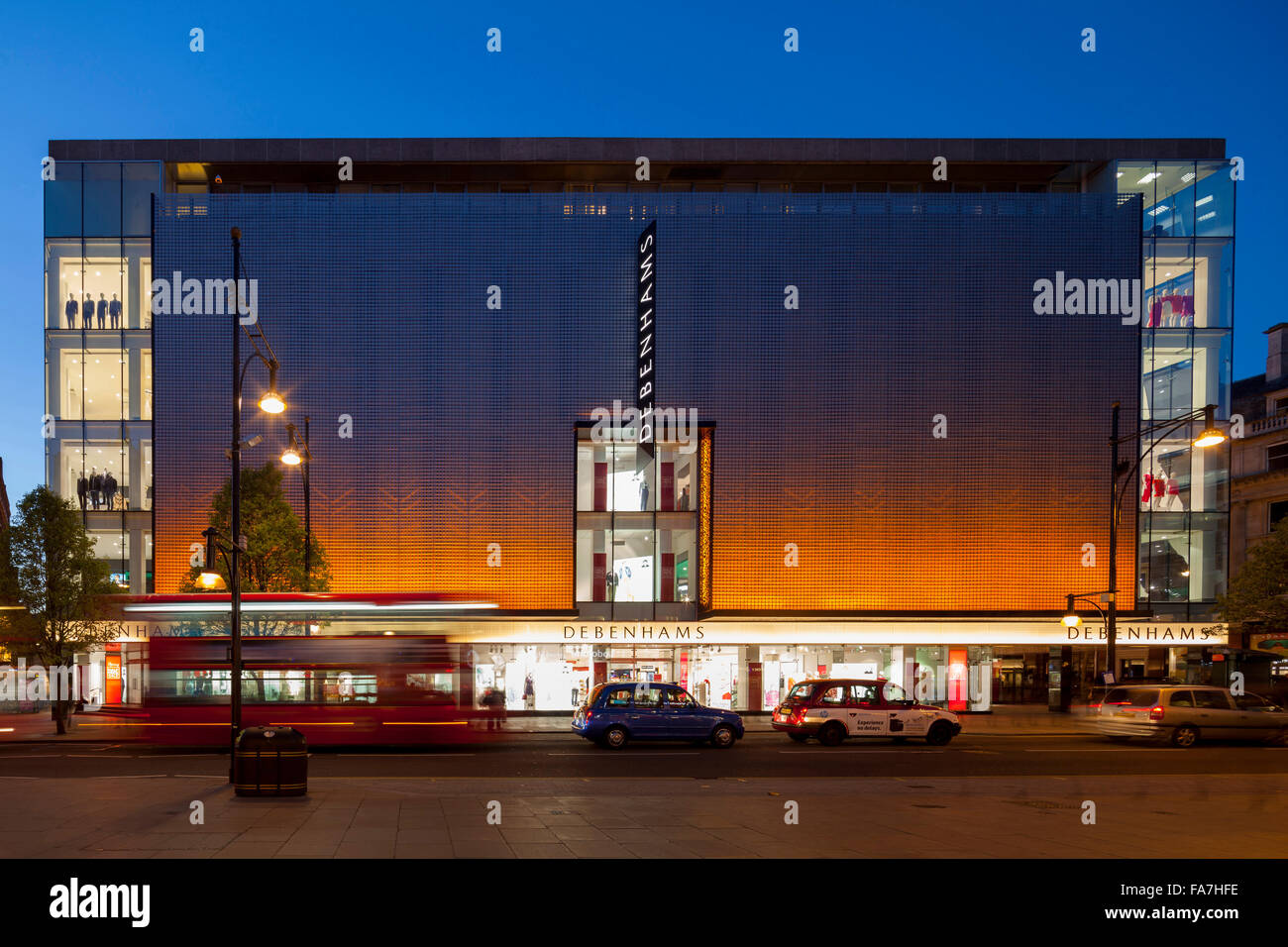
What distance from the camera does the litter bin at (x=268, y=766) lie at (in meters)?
14.8

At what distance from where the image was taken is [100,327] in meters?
40.8

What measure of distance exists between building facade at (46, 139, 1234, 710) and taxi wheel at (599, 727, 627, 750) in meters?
12.0

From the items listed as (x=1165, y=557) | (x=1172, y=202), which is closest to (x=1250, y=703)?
(x=1165, y=557)

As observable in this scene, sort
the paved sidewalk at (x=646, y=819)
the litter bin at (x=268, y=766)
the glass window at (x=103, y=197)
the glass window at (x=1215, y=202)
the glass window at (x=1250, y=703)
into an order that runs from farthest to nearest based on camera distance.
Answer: the glass window at (x=1215, y=202) → the glass window at (x=103, y=197) → the glass window at (x=1250, y=703) → the litter bin at (x=268, y=766) → the paved sidewalk at (x=646, y=819)

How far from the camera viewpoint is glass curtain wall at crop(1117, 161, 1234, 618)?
40188 mm

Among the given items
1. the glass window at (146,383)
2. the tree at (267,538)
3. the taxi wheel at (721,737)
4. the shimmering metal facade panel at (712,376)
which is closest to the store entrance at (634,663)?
the shimmering metal facade panel at (712,376)

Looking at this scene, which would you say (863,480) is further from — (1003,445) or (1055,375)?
(1055,375)

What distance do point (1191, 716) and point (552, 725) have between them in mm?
18541

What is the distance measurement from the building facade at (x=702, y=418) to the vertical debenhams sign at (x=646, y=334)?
0.22 metres

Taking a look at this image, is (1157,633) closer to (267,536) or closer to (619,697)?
(619,697)

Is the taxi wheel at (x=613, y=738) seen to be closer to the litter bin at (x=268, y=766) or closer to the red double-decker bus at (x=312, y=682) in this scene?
the red double-decker bus at (x=312, y=682)

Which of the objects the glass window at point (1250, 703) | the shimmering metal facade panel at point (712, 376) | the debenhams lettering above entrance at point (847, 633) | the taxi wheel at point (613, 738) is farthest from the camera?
the shimmering metal facade panel at point (712, 376)

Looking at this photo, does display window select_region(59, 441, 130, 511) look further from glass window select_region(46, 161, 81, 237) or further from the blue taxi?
the blue taxi

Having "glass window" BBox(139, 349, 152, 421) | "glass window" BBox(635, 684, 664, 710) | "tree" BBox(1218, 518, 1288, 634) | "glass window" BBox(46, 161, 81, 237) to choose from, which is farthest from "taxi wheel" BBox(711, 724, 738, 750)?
"glass window" BBox(46, 161, 81, 237)
